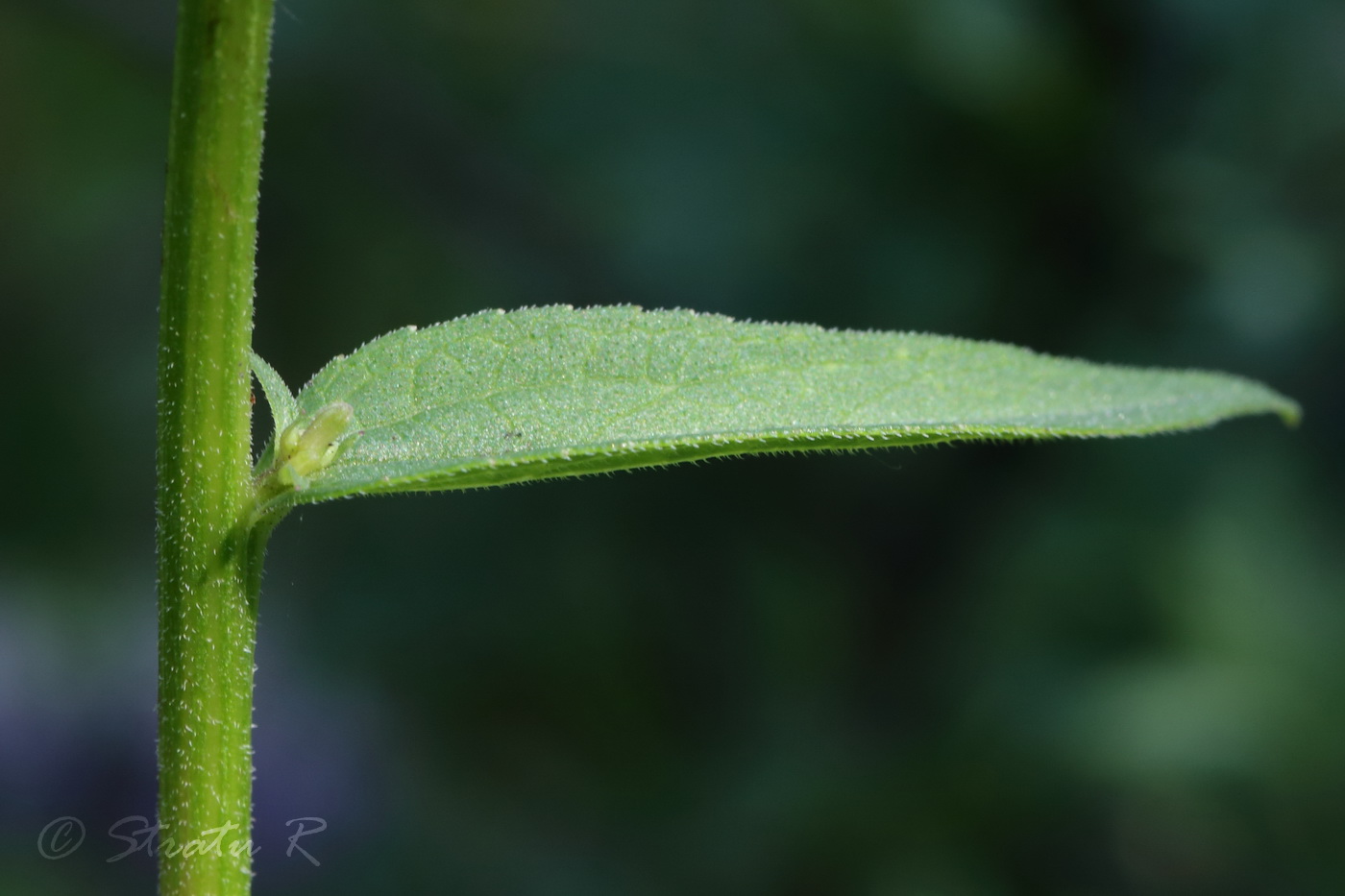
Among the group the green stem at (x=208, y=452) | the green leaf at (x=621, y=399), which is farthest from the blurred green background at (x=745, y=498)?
the green stem at (x=208, y=452)

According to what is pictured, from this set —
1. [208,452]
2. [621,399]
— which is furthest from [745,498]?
[208,452]

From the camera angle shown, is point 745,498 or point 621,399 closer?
point 621,399

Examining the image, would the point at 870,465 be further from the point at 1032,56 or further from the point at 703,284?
the point at 1032,56

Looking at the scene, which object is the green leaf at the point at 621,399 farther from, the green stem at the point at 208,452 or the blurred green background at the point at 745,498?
the blurred green background at the point at 745,498

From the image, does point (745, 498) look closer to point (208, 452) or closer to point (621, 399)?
point (621, 399)

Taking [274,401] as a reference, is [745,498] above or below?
above

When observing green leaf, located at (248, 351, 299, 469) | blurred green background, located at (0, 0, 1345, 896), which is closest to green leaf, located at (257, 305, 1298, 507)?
green leaf, located at (248, 351, 299, 469)

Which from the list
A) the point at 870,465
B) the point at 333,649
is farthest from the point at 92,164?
the point at 870,465
